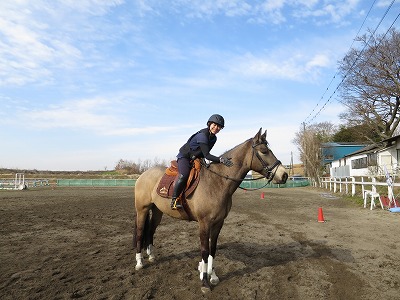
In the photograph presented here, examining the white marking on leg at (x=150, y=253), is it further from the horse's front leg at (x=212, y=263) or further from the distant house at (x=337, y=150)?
the distant house at (x=337, y=150)

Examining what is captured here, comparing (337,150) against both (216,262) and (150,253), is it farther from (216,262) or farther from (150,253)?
(150,253)

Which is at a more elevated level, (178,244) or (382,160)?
(382,160)

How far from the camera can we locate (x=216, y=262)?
19.7 feet

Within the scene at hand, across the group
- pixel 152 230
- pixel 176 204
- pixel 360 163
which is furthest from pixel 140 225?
pixel 360 163

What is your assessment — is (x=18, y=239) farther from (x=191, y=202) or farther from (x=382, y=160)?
(x=382, y=160)

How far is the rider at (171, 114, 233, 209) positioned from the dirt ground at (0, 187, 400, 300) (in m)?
1.48

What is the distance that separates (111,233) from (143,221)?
3412 millimetres

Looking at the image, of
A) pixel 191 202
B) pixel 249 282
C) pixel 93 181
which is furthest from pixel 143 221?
pixel 93 181

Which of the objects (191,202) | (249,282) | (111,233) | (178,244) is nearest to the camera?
(249,282)

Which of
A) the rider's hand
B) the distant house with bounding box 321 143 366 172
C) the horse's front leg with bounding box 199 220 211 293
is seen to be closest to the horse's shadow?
the horse's front leg with bounding box 199 220 211 293

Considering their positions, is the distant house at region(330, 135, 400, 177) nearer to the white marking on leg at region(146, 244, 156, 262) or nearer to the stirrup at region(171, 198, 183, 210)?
the white marking on leg at region(146, 244, 156, 262)

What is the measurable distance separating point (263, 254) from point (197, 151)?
2.99 m

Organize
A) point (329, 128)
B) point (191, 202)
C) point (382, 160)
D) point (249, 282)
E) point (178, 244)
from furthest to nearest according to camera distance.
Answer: point (329, 128) → point (382, 160) → point (178, 244) → point (191, 202) → point (249, 282)

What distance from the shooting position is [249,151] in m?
5.30
